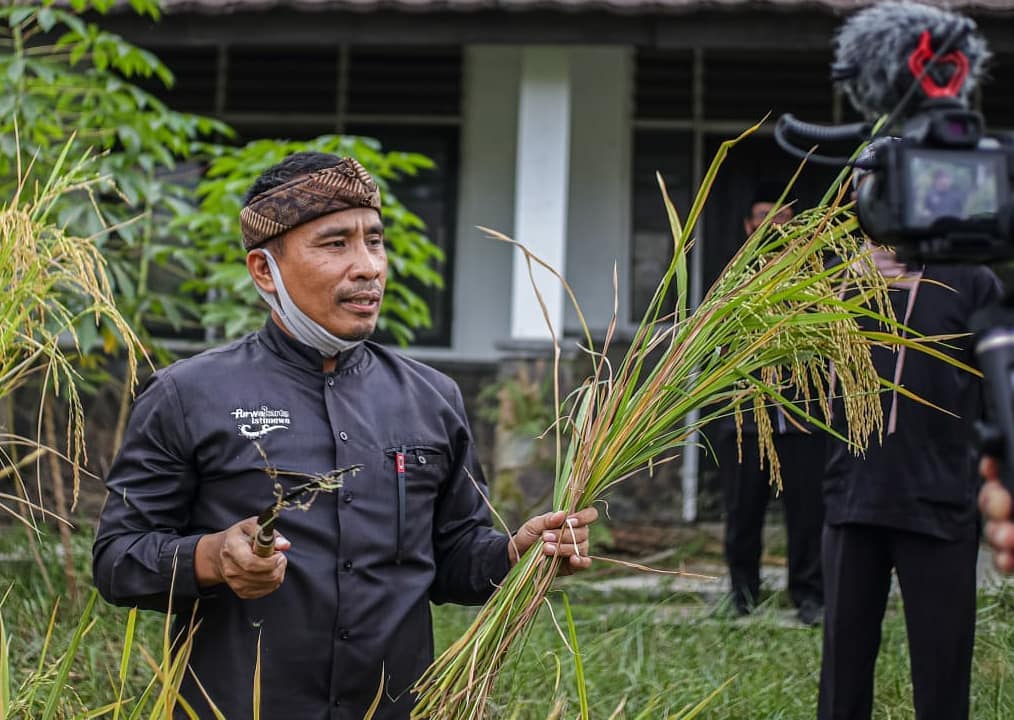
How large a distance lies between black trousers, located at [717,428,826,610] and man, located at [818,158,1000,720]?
2161mm

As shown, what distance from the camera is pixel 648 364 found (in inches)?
116

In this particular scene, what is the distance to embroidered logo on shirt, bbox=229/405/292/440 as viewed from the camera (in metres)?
2.66

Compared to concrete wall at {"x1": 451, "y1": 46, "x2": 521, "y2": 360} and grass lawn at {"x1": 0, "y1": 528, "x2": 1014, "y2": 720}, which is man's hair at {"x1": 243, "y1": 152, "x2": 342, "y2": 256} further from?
concrete wall at {"x1": 451, "y1": 46, "x2": 521, "y2": 360}

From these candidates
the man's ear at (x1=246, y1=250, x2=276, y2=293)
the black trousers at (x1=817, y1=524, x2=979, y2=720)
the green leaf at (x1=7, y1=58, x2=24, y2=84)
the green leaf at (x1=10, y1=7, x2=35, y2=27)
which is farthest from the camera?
the green leaf at (x1=7, y1=58, x2=24, y2=84)

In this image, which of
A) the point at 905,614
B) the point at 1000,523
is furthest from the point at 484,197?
the point at 1000,523

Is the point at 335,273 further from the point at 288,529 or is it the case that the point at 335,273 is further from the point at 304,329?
the point at 288,529

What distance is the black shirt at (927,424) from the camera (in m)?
3.68

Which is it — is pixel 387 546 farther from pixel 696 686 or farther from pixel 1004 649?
pixel 1004 649

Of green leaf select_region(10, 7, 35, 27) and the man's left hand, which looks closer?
the man's left hand

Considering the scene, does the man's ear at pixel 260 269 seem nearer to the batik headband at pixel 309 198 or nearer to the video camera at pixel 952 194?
the batik headband at pixel 309 198

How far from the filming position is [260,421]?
267cm

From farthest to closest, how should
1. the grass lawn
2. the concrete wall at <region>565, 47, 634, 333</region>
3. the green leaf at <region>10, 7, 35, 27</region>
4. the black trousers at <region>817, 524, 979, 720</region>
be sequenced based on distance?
1. the concrete wall at <region>565, 47, 634, 333</region>
2. the green leaf at <region>10, 7, 35, 27</region>
3. the grass lawn
4. the black trousers at <region>817, 524, 979, 720</region>

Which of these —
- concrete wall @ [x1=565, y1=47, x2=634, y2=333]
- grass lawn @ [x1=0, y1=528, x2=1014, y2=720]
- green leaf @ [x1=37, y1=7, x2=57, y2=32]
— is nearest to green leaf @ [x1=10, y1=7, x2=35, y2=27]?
green leaf @ [x1=37, y1=7, x2=57, y2=32]

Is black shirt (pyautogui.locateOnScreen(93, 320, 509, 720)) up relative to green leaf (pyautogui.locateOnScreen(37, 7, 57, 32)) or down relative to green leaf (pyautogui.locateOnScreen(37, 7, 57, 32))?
down
